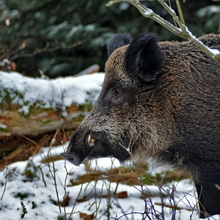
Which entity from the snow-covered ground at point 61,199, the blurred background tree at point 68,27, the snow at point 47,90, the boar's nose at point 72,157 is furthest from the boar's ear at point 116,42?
the blurred background tree at point 68,27

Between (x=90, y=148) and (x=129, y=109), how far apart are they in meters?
0.49

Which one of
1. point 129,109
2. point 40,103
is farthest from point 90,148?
point 40,103

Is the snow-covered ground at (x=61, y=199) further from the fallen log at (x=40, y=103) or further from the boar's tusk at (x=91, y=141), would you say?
the fallen log at (x=40, y=103)

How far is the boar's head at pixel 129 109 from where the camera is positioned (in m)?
4.37

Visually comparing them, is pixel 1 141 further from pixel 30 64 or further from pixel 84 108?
pixel 30 64

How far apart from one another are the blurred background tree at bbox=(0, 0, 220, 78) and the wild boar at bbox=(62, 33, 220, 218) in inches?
249

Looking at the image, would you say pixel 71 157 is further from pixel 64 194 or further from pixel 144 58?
pixel 144 58

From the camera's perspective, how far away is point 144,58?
4.41 meters

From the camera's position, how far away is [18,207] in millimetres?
4254

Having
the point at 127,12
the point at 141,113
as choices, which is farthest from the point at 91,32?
the point at 141,113

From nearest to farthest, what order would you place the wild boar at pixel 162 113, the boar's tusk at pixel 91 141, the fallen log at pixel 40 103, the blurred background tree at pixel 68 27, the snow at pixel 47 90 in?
the wild boar at pixel 162 113, the boar's tusk at pixel 91 141, the fallen log at pixel 40 103, the snow at pixel 47 90, the blurred background tree at pixel 68 27

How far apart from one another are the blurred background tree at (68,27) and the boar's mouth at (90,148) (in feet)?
21.4

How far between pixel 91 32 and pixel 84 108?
16.9ft

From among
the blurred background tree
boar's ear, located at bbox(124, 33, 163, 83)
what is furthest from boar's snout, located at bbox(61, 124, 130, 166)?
the blurred background tree
